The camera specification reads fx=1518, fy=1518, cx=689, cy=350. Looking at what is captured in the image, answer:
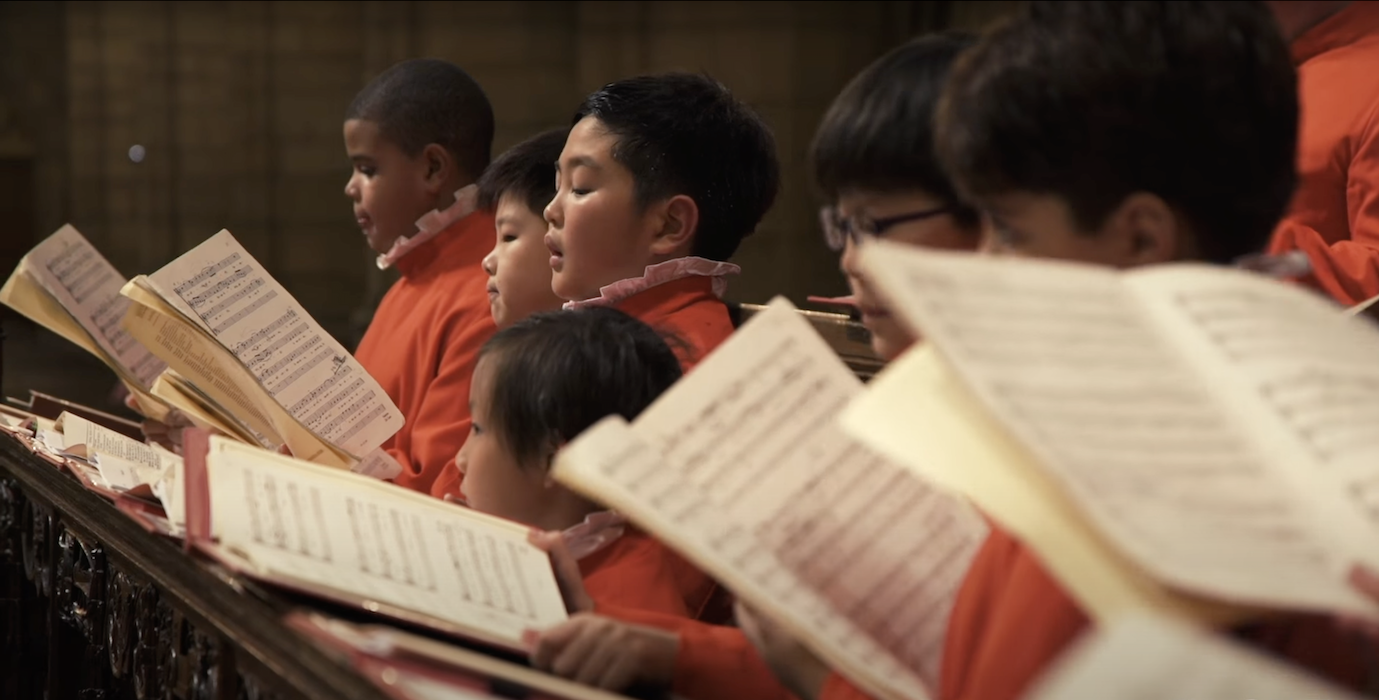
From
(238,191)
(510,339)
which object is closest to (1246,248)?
(510,339)

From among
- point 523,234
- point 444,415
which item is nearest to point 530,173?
point 523,234

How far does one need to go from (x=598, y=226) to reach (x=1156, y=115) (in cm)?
151

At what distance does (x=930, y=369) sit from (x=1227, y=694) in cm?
31

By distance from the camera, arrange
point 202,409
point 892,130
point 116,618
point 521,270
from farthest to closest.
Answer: point 521,270 < point 202,409 < point 116,618 < point 892,130

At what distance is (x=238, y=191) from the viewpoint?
927 cm

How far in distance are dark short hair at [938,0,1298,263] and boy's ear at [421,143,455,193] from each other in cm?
260

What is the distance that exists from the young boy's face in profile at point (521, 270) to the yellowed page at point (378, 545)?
1.17 meters

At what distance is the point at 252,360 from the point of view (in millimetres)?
2537

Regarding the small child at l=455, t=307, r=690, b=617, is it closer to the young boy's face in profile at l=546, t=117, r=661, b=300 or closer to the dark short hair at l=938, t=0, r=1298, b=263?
the young boy's face in profile at l=546, t=117, r=661, b=300

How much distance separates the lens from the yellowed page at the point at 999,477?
3.02 ft

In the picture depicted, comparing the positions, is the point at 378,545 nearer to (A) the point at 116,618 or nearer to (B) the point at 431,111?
(A) the point at 116,618

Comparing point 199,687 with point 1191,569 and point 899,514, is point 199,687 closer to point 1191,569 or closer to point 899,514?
point 899,514

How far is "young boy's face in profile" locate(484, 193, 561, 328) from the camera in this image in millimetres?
2953

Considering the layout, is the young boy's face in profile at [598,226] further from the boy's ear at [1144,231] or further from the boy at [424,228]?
the boy's ear at [1144,231]
